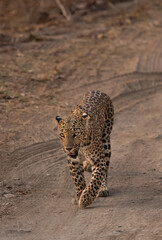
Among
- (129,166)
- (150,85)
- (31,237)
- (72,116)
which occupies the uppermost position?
(72,116)

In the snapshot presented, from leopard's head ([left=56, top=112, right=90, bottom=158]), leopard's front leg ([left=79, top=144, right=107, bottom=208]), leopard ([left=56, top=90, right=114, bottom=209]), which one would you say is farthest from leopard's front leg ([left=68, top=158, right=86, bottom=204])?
leopard's head ([left=56, top=112, right=90, bottom=158])

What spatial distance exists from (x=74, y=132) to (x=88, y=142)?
41cm

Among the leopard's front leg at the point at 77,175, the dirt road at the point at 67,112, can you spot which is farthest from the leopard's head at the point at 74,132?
the dirt road at the point at 67,112

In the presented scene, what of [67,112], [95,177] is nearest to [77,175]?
[95,177]

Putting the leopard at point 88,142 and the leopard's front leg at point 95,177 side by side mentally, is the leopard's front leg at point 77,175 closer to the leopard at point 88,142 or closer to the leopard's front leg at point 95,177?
the leopard at point 88,142

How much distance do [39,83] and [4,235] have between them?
6.82m

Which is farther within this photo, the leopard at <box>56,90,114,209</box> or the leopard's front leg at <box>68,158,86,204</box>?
the leopard's front leg at <box>68,158,86,204</box>

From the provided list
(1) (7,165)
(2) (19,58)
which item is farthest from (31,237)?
(2) (19,58)

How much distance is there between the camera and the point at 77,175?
714 centimetres

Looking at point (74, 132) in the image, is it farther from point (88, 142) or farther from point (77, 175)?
point (77, 175)

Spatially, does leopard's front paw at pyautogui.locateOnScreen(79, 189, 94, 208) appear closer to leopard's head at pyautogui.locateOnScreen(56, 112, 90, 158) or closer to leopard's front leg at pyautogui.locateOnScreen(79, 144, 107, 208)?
leopard's front leg at pyautogui.locateOnScreen(79, 144, 107, 208)

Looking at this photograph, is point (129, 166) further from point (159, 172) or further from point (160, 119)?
point (160, 119)

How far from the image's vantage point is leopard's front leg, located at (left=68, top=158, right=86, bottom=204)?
7102 mm

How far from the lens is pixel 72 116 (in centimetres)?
684
